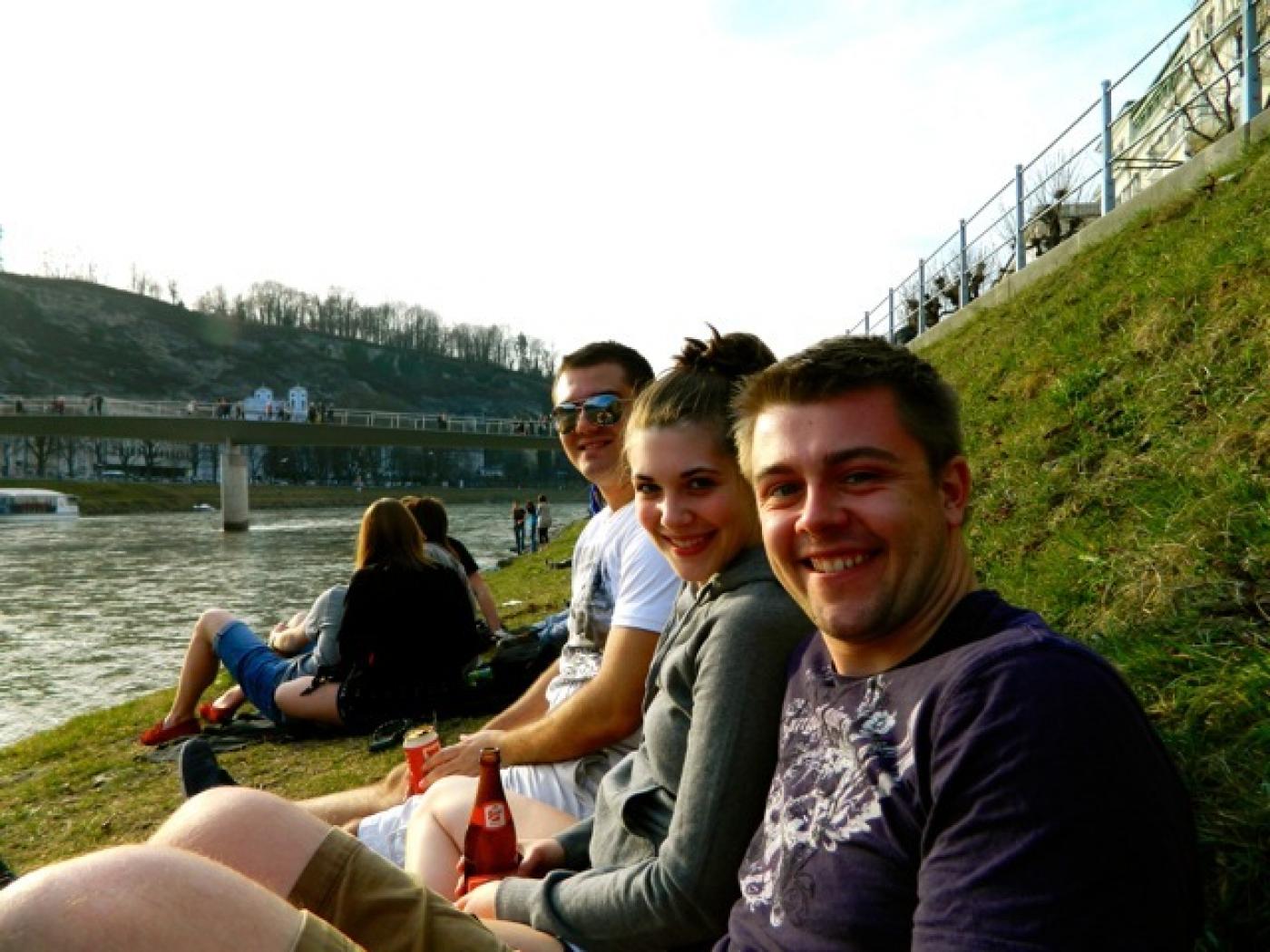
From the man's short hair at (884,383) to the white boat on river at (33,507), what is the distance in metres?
58.3

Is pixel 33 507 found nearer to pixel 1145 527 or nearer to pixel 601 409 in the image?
pixel 601 409

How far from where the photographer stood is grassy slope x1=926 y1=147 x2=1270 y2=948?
6.84 feet

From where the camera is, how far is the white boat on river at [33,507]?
5116 cm

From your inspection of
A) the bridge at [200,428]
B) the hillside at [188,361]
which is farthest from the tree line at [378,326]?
the bridge at [200,428]

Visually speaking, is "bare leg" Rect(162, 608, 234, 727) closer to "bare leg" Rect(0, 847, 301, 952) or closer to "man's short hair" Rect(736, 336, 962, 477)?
"bare leg" Rect(0, 847, 301, 952)

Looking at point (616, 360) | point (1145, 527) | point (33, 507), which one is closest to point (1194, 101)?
point (1145, 527)

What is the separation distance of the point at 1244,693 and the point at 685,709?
1.34m

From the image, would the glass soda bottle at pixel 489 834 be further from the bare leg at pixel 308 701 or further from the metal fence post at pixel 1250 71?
the metal fence post at pixel 1250 71

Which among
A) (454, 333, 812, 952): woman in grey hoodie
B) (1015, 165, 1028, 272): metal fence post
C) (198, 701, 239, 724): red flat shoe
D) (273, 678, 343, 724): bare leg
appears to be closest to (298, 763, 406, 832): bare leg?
(454, 333, 812, 952): woman in grey hoodie

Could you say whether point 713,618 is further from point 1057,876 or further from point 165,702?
point 165,702

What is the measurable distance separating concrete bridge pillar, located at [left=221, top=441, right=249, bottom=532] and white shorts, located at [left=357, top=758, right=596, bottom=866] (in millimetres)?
45027

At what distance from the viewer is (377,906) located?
177cm

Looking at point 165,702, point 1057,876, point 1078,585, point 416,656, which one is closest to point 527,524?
point 165,702

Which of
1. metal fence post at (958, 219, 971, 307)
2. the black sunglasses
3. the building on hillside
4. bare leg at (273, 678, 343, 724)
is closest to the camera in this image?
the black sunglasses
